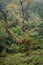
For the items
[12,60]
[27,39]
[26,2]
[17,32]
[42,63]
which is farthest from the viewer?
[17,32]

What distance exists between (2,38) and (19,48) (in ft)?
5.66

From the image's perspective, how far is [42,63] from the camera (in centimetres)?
1112

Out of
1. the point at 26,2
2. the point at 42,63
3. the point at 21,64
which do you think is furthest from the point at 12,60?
the point at 26,2

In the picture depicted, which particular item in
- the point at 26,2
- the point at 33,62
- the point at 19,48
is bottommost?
the point at 19,48

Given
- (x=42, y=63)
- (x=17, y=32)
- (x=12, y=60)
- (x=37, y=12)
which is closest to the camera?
(x=42, y=63)

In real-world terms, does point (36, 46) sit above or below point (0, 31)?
below

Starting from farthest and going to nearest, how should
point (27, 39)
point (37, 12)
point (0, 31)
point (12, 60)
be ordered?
point (37, 12) < point (0, 31) < point (27, 39) < point (12, 60)

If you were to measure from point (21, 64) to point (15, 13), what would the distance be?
977 cm

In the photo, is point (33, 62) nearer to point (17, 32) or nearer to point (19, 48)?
point (19, 48)

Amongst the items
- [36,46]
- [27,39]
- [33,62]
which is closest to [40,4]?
[36,46]

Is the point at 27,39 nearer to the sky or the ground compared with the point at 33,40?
nearer to the sky

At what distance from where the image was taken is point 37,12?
28.3 meters

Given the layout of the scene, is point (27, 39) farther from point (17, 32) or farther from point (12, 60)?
point (17, 32)

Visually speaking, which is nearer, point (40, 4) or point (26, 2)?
point (26, 2)
